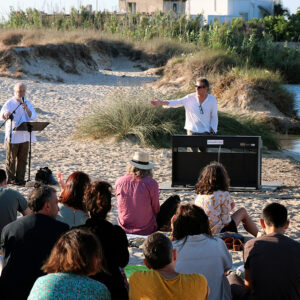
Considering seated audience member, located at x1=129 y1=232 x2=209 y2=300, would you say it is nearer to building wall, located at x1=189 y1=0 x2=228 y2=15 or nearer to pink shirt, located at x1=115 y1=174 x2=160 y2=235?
pink shirt, located at x1=115 y1=174 x2=160 y2=235

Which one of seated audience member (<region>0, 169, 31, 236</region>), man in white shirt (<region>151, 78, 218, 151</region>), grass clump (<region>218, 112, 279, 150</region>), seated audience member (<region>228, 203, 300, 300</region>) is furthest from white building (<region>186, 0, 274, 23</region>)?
seated audience member (<region>228, 203, 300, 300</region>)

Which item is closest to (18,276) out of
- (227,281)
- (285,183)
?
(227,281)

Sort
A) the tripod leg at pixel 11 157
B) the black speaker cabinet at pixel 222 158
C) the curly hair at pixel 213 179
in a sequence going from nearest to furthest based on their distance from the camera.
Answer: the curly hair at pixel 213 179
the black speaker cabinet at pixel 222 158
the tripod leg at pixel 11 157

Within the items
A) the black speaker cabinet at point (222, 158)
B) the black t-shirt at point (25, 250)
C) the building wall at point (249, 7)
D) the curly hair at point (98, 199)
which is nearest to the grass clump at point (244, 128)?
the black speaker cabinet at point (222, 158)

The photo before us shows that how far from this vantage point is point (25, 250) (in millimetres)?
3812

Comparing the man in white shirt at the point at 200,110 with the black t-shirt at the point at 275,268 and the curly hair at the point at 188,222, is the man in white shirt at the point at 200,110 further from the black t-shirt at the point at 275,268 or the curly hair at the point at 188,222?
the black t-shirt at the point at 275,268

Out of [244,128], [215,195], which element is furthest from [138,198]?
[244,128]

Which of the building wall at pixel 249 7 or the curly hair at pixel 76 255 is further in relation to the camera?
the building wall at pixel 249 7

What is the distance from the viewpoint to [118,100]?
13.7 meters

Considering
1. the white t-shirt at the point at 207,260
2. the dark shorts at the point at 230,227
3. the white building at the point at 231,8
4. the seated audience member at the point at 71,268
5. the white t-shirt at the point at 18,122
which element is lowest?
the dark shorts at the point at 230,227

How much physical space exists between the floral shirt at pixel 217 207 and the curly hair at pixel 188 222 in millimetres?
1591

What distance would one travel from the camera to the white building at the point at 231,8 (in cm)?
6425

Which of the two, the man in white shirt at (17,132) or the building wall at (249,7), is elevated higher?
the building wall at (249,7)

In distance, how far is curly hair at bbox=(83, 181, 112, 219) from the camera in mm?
4234
